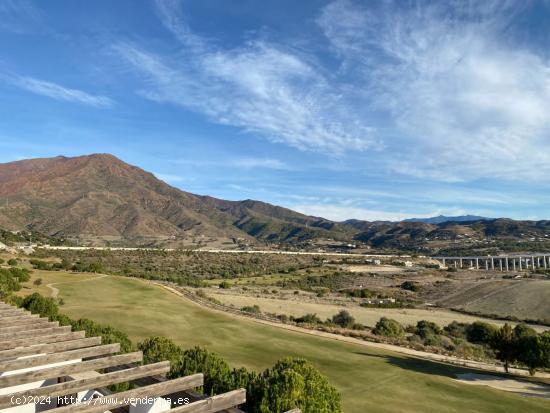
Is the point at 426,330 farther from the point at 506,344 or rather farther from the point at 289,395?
the point at 289,395

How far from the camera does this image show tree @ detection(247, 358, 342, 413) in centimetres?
770

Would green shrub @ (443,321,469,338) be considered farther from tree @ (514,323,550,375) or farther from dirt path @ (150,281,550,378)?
tree @ (514,323,550,375)

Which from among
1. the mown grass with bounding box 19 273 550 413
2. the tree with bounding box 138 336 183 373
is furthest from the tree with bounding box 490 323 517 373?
the tree with bounding box 138 336 183 373

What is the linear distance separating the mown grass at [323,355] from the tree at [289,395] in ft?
23.7

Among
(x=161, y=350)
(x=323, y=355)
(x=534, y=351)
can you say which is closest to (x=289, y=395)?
(x=161, y=350)

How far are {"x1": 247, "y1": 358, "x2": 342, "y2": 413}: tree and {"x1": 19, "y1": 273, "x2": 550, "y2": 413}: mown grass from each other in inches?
Result: 284

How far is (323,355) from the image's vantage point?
77.1ft

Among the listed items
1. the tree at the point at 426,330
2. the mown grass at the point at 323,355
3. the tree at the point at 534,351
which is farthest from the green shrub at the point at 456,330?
the mown grass at the point at 323,355

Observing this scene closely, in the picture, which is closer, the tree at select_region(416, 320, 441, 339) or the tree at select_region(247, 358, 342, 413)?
the tree at select_region(247, 358, 342, 413)

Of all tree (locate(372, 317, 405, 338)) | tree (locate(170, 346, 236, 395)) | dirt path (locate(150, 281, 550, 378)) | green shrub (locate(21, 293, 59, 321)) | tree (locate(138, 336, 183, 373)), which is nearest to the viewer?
tree (locate(170, 346, 236, 395))

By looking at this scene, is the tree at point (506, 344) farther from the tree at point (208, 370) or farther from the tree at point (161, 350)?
the tree at point (208, 370)

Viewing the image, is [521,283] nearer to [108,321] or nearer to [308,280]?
[308,280]

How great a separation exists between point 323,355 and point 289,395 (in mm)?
16474

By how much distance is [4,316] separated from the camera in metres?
8.95
